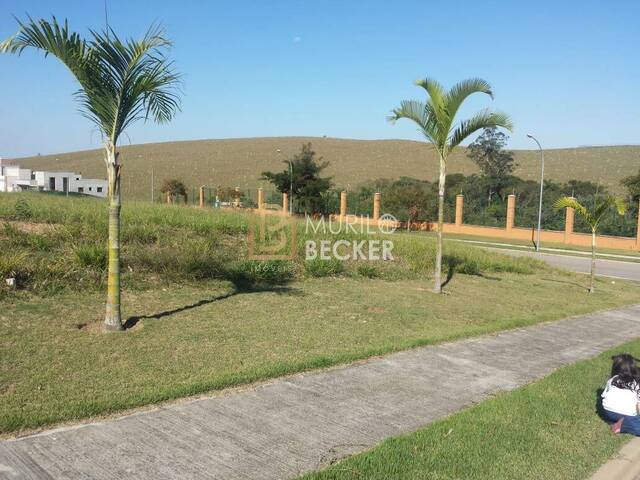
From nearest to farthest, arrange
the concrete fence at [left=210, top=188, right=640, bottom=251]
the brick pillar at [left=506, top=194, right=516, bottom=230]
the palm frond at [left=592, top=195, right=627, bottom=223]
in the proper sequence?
1. the palm frond at [left=592, top=195, right=627, bottom=223]
2. the concrete fence at [left=210, top=188, right=640, bottom=251]
3. the brick pillar at [left=506, top=194, right=516, bottom=230]

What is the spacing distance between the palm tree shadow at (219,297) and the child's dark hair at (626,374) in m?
5.69

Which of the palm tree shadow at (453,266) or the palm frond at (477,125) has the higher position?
the palm frond at (477,125)

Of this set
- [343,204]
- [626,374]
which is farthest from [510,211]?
[626,374]

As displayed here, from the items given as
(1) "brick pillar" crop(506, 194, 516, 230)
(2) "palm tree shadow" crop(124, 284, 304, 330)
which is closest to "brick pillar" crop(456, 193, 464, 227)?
(1) "brick pillar" crop(506, 194, 516, 230)

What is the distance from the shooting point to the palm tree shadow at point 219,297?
7641 mm

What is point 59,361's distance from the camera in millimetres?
5805

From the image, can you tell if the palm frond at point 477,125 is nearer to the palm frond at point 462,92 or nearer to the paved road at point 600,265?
the palm frond at point 462,92

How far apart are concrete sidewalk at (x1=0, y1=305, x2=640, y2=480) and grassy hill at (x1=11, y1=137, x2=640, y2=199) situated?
64436mm

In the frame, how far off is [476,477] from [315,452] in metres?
1.19

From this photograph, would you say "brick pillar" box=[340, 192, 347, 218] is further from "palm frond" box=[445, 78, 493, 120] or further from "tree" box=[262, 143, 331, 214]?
"palm frond" box=[445, 78, 493, 120]

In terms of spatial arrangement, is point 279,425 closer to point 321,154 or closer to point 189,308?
point 189,308

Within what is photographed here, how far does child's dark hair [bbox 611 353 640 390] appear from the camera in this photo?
5.33m

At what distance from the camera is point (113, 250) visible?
6957 mm

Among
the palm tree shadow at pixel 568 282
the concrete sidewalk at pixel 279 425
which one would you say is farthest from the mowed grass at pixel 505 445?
the palm tree shadow at pixel 568 282
